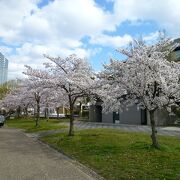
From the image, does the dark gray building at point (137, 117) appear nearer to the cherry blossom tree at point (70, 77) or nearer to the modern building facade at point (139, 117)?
the modern building facade at point (139, 117)

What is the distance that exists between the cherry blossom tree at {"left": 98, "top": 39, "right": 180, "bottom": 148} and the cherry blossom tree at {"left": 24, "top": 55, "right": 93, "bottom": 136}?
282 inches

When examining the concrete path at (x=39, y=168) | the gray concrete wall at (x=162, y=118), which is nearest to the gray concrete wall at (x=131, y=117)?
the gray concrete wall at (x=162, y=118)

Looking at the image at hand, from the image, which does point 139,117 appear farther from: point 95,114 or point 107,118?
point 95,114

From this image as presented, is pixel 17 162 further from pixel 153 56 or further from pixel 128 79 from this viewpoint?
pixel 153 56

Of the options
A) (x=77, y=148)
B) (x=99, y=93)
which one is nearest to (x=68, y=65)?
(x=99, y=93)

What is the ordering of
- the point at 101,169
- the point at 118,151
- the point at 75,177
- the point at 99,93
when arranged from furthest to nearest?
the point at 99,93 < the point at 118,151 < the point at 101,169 < the point at 75,177

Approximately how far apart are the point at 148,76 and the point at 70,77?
9709 mm

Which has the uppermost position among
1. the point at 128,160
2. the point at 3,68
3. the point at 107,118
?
the point at 3,68

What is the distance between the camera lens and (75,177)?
30.3ft

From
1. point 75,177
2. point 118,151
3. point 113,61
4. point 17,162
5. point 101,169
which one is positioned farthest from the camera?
point 113,61

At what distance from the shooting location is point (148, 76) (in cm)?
1409

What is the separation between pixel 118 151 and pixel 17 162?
443 centimetres

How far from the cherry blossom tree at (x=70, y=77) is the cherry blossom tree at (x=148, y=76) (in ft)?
23.5

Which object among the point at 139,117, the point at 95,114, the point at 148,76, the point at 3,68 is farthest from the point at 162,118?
the point at 3,68
